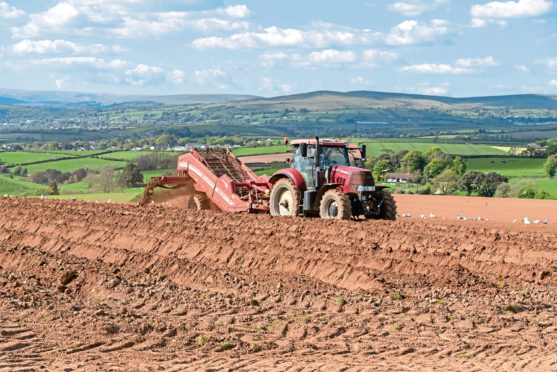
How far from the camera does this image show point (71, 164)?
56.4 m

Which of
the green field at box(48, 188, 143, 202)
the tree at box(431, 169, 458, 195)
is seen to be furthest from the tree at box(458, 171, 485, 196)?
the green field at box(48, 188, 143, 202)

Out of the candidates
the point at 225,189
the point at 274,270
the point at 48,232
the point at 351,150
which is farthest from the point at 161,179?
the point at 274,270

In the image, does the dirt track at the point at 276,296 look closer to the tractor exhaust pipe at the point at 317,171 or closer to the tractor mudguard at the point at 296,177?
the tractor mudguard at the point at 296,177

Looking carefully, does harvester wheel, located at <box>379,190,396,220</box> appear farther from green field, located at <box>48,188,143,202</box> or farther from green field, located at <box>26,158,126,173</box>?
green field, located at <box>26,158,126,173</box>

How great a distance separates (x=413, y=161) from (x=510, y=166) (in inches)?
433

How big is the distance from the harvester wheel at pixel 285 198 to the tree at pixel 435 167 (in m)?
33.4

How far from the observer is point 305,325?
1006cm

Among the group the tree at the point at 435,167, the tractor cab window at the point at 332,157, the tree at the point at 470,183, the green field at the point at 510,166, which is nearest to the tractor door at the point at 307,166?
the tractor cab window at the point at 332,157

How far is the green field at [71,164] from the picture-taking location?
53031 millimetres

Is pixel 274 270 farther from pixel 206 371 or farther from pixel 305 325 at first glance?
pixel 206 371

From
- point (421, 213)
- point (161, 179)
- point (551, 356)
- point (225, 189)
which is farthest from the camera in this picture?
point (421, 213)

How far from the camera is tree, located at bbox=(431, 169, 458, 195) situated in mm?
46594

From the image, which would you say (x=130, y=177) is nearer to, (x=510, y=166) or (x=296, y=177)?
(x=296, y=177)

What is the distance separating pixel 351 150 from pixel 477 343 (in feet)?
36.7
